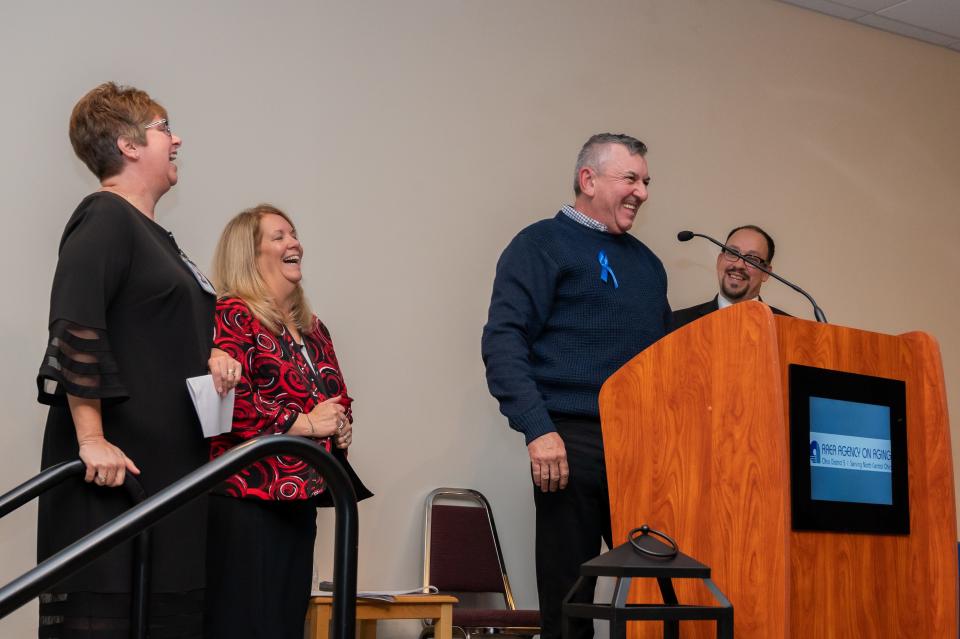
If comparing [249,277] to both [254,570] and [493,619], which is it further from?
[493,619]

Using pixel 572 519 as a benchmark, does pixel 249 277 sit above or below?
above

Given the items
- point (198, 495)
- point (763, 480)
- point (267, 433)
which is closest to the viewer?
point (198, 495)

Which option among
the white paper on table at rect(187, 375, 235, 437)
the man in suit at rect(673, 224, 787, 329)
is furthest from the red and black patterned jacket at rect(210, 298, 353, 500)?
the man in suit at rect(673, 224, 787, 329)

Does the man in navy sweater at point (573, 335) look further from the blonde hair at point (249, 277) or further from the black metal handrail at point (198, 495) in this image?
the black metal handrail at point (198, 495)

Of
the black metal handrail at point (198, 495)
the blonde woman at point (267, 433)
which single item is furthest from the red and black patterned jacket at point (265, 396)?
the black metal handrail at point (198, 495)

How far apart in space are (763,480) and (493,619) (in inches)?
77.4

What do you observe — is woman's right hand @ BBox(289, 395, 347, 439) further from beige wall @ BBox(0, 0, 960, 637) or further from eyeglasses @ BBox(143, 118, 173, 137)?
beige wall @ BBox(0, 0, 960, 637)

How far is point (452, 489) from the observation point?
4395 millimetres

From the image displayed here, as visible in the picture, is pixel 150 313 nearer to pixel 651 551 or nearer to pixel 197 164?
pixel 651 551

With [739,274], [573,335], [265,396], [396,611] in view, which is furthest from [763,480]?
[739,274]

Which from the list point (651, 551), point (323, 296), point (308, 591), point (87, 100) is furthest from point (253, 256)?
point (651, 551)

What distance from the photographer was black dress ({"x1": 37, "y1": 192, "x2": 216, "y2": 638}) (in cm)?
206

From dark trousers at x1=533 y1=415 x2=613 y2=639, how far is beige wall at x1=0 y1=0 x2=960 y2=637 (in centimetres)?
161

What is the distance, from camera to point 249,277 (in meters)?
2.99
